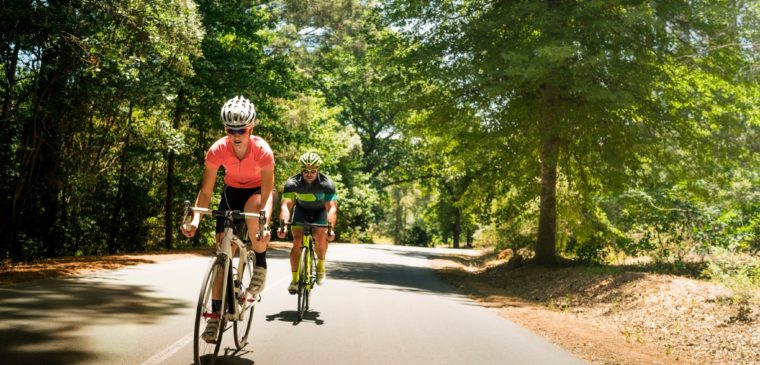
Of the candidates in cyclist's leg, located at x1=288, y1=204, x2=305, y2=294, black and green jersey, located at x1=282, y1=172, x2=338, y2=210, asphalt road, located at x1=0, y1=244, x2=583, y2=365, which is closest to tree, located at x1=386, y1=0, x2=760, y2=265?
asphalt road, located at x1=0, y1=244, x2=583, y2=365

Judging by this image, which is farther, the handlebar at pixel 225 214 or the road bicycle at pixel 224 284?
the handlebar at pixel 225 214

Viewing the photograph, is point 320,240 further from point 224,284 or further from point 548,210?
point 548,210

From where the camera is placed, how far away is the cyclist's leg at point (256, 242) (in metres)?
6.12

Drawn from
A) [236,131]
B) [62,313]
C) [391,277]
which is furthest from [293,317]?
[391,277]

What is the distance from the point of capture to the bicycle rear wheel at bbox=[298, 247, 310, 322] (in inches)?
337

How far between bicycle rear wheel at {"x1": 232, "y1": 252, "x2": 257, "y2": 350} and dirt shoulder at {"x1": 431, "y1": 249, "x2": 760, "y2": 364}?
3904 millimetres

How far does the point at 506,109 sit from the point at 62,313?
43.2 feet

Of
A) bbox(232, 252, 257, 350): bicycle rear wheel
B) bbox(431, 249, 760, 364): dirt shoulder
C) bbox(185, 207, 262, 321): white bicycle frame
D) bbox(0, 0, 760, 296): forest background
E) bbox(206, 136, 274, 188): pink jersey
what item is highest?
bbox(0, 0, 760, 296): forest background

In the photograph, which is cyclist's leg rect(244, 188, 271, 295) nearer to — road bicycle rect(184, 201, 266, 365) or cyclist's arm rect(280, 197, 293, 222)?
road bicycle rect(184, 201, 266, 365)

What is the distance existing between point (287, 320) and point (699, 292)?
7.55m

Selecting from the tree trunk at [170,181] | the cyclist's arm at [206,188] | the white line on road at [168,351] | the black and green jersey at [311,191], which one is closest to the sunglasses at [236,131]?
the cyclist's arm at [206,188]

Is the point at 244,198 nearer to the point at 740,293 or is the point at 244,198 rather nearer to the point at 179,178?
the point at 740,293

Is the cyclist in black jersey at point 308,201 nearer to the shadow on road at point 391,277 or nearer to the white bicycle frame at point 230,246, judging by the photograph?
the white bicycle frame at point 230,246

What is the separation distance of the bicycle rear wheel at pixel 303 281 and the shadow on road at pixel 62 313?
1.71 m
